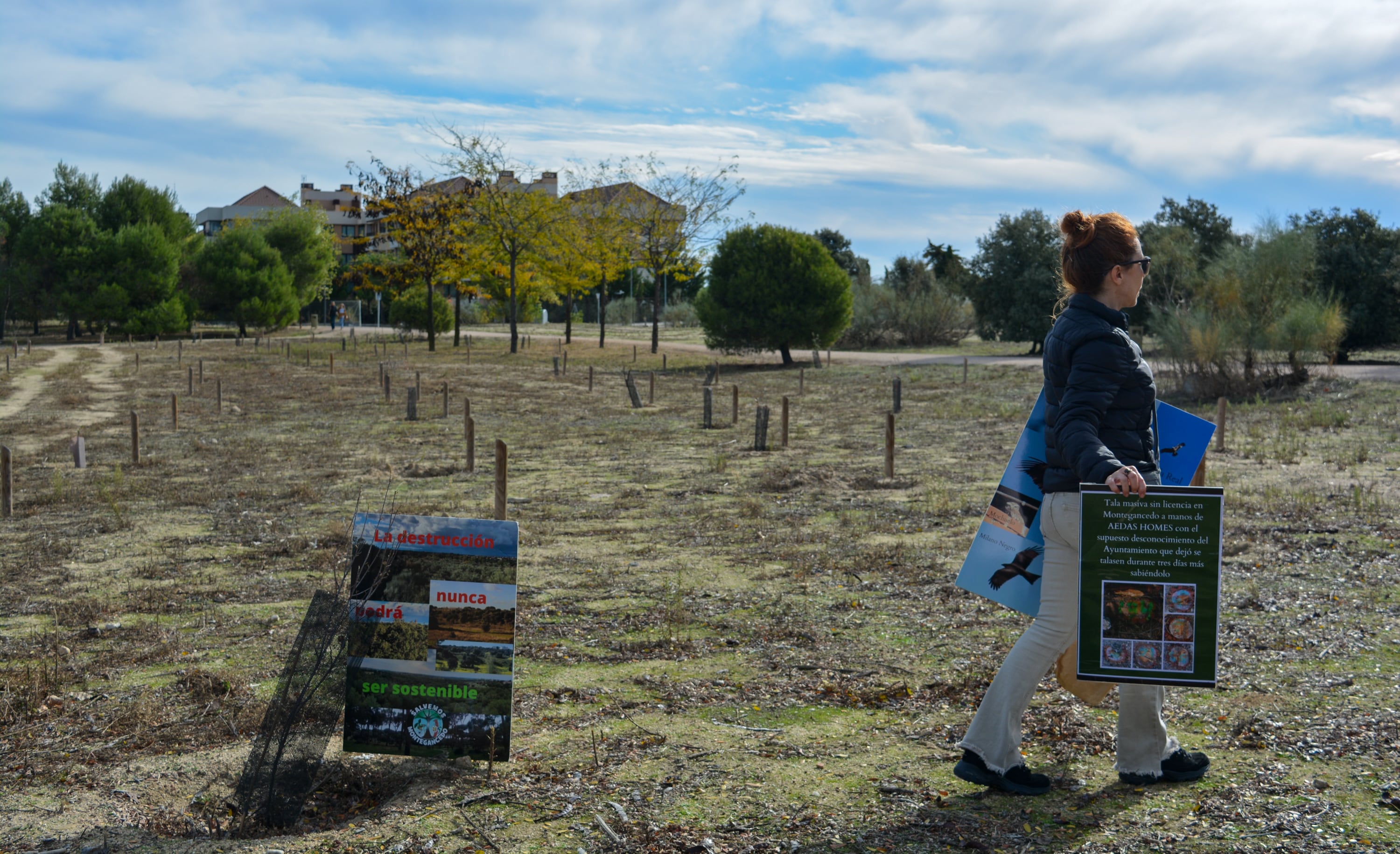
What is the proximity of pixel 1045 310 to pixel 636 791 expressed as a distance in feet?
127

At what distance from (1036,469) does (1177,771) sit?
1182 millimetres

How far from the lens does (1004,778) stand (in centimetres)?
355

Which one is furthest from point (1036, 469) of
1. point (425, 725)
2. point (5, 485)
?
point (5, 485)

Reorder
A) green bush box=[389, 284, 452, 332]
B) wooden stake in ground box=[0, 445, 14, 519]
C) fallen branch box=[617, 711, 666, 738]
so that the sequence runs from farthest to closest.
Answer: green bush box=[389, 284, 452, 332]
wooden stake in ground box=[0, 445, 14, 519]
fallen branch box=[617, 711, 666, 738]

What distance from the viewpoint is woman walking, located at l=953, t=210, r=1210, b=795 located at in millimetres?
3295

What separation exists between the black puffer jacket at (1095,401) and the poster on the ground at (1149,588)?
12 centimetres

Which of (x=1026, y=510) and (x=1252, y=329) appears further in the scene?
(x=1252, y=329)

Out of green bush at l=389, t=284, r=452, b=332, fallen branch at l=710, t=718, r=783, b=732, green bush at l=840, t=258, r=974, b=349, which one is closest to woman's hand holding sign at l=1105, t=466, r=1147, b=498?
fallen branch at l=710, t=718, r=783, b=732

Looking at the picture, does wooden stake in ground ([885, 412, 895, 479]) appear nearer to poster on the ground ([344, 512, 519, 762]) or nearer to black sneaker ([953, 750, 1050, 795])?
black sneaker ([953, 750, 1050, 795])

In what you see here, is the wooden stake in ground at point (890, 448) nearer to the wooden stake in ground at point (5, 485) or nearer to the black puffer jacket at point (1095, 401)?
the black puffer jacket at point (1095, 401)

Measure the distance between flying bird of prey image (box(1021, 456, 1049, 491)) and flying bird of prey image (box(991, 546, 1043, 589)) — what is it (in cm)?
22

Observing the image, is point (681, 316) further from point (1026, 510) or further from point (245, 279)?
point (1026, 510)

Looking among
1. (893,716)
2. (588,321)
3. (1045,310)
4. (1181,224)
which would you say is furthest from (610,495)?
(588,321)

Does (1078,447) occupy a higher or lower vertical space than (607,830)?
higher
